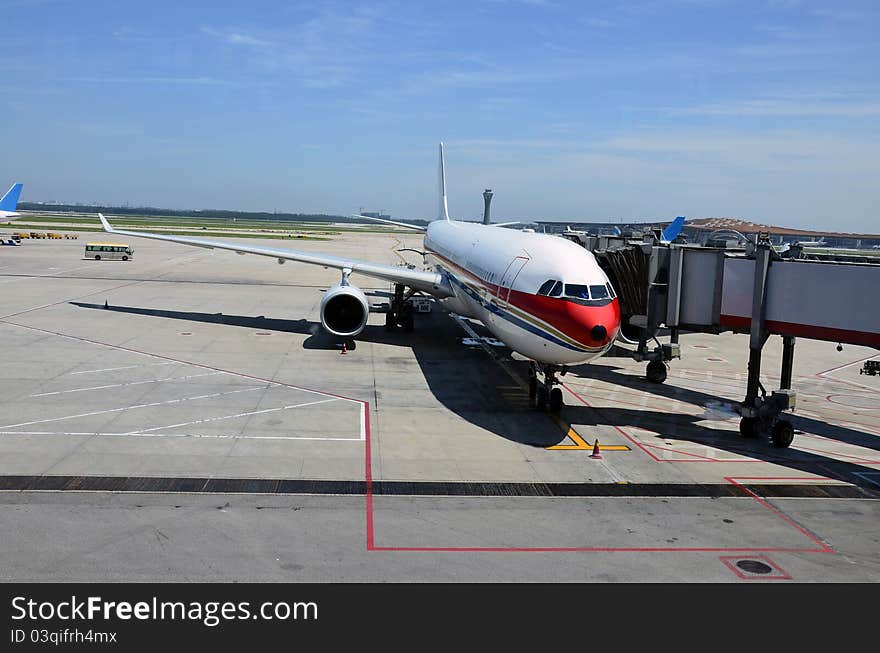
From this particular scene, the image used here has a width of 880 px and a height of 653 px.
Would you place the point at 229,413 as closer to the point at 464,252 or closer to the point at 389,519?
the point at 389,519

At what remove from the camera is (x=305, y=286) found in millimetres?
53344

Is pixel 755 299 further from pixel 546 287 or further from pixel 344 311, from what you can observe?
pixel 344 311

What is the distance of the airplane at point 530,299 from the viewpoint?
1817 centimetres

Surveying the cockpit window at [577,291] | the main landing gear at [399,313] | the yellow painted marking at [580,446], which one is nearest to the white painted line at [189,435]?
the yellow painted marking at [580,446]

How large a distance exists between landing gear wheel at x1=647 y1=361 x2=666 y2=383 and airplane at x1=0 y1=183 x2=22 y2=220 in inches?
3223

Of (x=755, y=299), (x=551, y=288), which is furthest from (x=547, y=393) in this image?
(x=755, y=299)

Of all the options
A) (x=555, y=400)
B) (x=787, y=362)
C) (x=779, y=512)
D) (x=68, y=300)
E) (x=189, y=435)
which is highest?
(x=787, y=362)

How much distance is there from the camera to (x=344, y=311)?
2878 centimetres

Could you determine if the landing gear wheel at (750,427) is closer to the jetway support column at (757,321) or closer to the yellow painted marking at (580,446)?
the jetway support column at (757,321)

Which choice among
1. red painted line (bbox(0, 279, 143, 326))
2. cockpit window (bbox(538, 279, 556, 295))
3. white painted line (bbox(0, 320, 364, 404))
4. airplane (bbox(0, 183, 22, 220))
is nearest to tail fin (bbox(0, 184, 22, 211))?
airplane (bbox(0, 183, 22, 220))

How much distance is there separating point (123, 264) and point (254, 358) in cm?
4219

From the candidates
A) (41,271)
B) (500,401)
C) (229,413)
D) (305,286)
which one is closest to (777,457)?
(500,401)

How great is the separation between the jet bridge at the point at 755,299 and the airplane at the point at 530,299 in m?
2.06

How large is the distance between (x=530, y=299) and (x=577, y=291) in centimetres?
148
